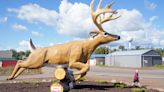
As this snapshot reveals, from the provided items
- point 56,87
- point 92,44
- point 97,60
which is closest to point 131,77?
point 92,44

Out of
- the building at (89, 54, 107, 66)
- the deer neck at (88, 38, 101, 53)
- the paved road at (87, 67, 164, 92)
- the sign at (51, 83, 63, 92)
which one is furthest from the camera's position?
the building at (89, 54, 107, 66)

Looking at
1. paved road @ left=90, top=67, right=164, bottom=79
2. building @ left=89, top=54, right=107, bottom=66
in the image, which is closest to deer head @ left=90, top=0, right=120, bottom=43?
paved road @ left=90, top=67, right=164, bottom=79

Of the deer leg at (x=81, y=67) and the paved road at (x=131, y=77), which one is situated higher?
the deer leg at (x=81, y=67)

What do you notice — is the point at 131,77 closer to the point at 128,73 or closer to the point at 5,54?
the point at 128,73

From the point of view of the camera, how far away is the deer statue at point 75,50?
42.7 ft

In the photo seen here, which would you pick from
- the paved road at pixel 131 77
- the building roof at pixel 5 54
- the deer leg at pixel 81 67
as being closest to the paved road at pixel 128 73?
the paved road at pixel 131 77

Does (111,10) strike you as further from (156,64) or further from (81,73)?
(156,64)

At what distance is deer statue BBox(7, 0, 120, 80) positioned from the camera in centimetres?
1302

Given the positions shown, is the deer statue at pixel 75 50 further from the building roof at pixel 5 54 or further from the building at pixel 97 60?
the building roof at pixel 5 54

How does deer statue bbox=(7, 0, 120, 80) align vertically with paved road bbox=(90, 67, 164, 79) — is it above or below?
above

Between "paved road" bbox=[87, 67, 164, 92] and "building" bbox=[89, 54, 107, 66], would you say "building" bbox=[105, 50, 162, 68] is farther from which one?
"paved road" bbox=[87, 67, 164, 92]

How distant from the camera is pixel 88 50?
43.8ft

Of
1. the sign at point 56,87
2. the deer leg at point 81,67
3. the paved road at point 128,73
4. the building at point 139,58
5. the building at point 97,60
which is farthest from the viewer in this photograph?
the building at point 97,60

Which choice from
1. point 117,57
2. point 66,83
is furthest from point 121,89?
point 117,57
